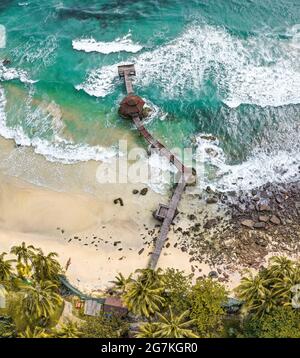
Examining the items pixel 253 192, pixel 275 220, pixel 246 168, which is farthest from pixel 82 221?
pixel 275 220

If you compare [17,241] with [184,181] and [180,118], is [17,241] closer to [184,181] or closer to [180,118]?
[184,181]

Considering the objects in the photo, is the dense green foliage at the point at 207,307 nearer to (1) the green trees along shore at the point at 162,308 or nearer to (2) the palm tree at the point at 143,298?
(1) the green trees along shore at the point at 162,308

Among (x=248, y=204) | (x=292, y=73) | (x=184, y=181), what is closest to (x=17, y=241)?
(x=184, y=181)

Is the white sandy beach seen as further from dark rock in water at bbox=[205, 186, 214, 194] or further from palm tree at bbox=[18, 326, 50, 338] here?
palm tree at bbox=[18, 326, 50, 338]

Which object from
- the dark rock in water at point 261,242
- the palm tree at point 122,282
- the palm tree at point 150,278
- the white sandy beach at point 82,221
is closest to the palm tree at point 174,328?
the palm tree at point 150,278

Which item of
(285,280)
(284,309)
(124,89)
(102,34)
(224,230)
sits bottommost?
(284,309)

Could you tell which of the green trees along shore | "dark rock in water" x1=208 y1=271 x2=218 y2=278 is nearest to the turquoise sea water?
"dark rock in water" x1=208 y1=271 x2=218 y2=278
